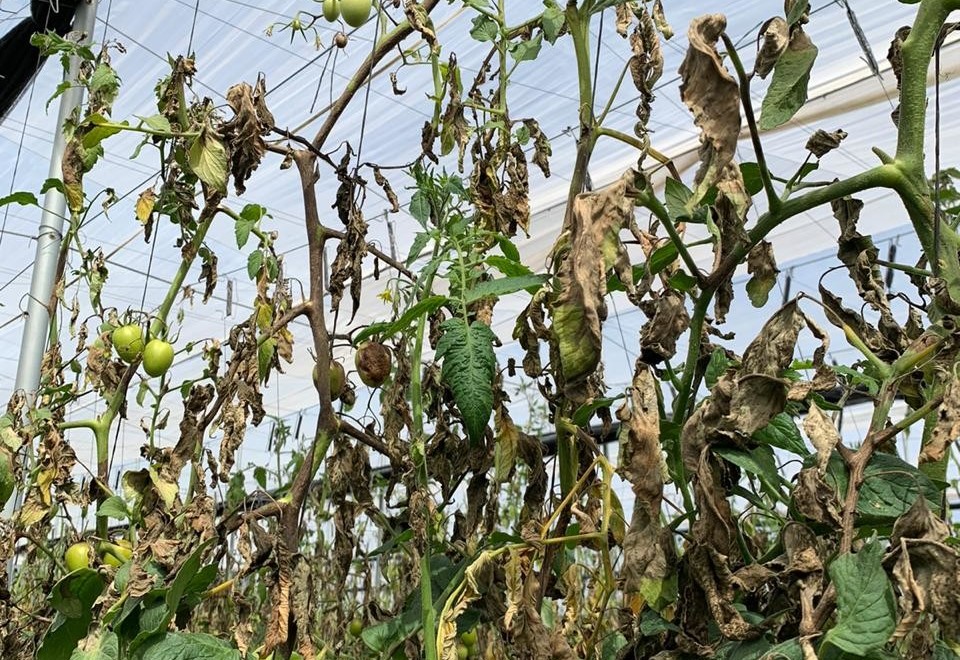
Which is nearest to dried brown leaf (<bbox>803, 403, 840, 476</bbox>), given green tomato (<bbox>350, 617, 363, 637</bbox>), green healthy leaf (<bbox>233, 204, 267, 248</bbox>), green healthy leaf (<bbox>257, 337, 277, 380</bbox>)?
green healthy leaf (<bbox>257, 337, 277, 380</bbox>)

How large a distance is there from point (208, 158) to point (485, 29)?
357 millimetres

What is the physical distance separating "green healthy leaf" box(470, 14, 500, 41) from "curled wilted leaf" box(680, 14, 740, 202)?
19.2 inches

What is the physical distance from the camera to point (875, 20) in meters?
3.15

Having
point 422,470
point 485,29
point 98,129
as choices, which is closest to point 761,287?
point 422,470

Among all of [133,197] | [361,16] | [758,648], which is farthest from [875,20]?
[133,197]

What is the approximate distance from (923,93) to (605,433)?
0.37 m

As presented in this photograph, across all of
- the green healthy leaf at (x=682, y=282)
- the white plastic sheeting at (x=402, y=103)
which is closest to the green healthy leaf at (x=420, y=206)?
the green healthy leaf at (x=682, y=282)

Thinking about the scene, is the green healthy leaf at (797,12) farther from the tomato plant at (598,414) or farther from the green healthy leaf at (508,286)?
the green healthy leaf at (508,286)

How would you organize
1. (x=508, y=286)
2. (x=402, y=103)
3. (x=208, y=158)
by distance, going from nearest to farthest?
(x=508, y=286) → (x=208, y=158) → (x=402, y=103)

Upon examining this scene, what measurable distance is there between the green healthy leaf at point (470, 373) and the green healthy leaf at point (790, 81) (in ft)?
0.91

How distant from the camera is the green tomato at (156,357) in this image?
4.14ft

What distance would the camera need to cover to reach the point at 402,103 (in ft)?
12.5

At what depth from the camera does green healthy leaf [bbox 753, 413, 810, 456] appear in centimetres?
70

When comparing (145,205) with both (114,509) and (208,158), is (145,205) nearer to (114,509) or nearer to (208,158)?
(208,158)
